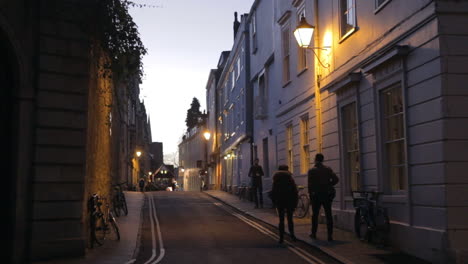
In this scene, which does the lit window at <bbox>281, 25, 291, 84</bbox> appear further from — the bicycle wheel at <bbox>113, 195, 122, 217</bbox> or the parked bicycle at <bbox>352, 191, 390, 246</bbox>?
the parked bicycle at <bbox>352, 191, 390, 246</bbox>

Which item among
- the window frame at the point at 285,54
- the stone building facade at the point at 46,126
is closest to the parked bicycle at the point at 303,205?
the window frame at the point at 285,54

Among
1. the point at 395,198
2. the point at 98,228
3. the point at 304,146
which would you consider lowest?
the point at 98,228

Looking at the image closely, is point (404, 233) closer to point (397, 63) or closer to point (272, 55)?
point (397, 63)

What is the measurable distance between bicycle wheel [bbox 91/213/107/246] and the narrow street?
2.86 feet

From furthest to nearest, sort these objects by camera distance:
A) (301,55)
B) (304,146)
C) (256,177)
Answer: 1. (256,177)
2. (301,55)
3. (304,146)

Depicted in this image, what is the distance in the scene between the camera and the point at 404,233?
409 inches

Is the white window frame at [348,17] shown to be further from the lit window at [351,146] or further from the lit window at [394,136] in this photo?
the lit window at [394,136]

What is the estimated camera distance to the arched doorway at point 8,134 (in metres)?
9.62

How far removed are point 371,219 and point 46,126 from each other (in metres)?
6.51

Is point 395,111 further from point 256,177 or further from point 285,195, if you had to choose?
point 256,177

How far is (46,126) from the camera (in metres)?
10.1

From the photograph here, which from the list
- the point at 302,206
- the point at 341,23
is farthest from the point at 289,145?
the point at 341,23

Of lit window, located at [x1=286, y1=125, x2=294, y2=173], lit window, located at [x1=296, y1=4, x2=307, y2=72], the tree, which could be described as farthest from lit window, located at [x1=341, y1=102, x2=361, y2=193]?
the tree

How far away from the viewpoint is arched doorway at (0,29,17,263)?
9617mm
